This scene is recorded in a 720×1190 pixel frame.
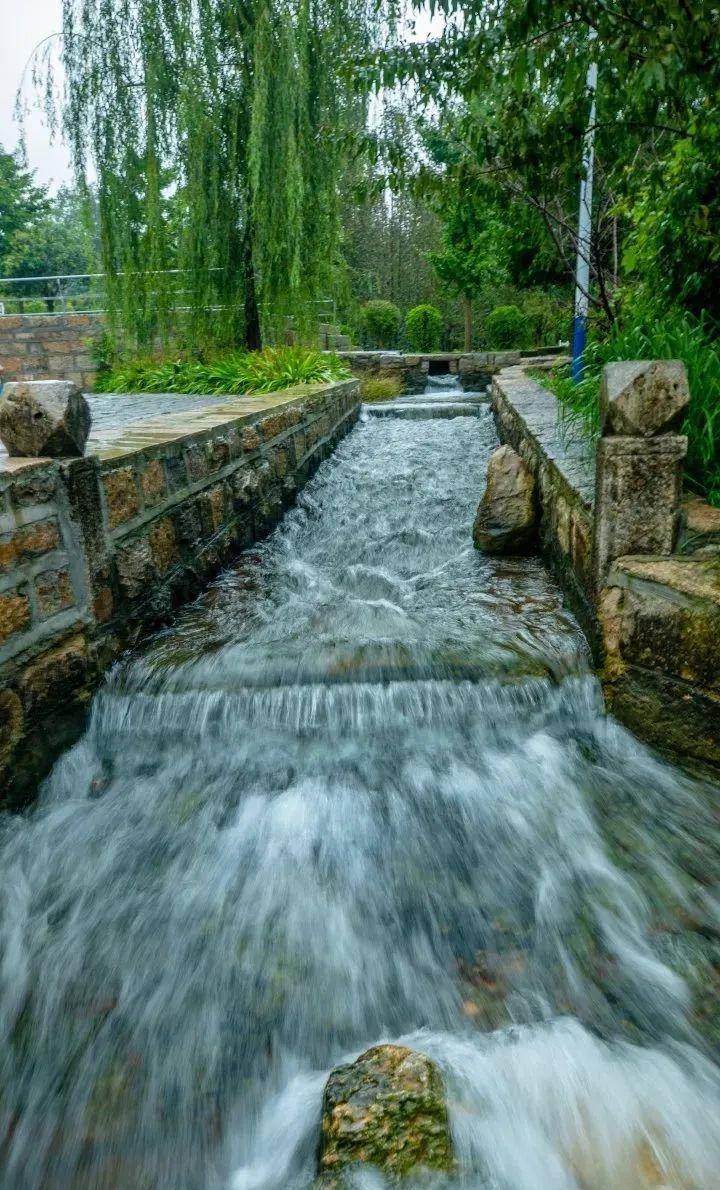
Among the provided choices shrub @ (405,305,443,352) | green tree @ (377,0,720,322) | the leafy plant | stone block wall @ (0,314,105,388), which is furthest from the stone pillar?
shrub @ (405,305,443,352)

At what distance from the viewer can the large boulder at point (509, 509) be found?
4734mm

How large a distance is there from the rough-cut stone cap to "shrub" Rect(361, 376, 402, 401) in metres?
10.6

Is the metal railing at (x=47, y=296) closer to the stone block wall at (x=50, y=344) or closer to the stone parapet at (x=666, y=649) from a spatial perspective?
the stone block wall at (x=50, y=344)

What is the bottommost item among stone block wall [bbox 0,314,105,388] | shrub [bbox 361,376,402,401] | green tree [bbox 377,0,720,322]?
shrub [bbox 361,376,402,401]

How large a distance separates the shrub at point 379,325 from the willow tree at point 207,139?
436 inches

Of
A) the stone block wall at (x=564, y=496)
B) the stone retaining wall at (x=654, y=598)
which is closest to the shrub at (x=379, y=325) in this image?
the stone block wall at (x=564, y=496)

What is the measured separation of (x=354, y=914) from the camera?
2.21 meters

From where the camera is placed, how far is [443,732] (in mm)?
2984

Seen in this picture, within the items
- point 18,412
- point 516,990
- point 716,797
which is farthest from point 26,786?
point 716,797

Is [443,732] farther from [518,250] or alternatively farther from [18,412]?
[518,250]

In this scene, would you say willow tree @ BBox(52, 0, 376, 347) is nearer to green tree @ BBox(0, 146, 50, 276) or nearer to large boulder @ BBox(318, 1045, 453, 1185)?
large boulder @ BBox(318, 1045, 453, 1185)

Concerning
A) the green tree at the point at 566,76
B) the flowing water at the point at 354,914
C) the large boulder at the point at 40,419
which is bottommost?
the flowing water at the point at 354,914

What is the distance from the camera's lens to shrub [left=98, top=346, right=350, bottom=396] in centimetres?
797

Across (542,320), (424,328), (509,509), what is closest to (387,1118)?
(509,509)
